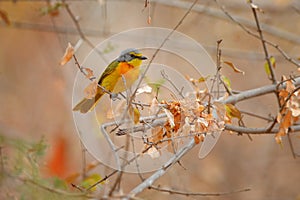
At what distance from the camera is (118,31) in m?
5.56

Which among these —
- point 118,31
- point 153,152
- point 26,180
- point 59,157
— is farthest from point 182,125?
point 59,157

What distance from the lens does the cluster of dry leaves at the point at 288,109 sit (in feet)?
5.92

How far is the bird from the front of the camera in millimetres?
1794

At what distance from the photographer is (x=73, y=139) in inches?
230

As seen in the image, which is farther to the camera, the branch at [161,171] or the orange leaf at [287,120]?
the orange leaf at [287,120]

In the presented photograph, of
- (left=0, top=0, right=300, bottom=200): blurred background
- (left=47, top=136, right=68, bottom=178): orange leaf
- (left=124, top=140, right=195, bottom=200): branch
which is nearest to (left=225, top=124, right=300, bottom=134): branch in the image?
(left=124, top=140, right=195, bottom=200): branch

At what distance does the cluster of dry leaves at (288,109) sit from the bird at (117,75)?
489mm

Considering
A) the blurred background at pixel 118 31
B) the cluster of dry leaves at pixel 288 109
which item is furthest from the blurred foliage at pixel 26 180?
the blurred background at pixel 118 31

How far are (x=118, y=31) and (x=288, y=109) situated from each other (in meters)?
3.88

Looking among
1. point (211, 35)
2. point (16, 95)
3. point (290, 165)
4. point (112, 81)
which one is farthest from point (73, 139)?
point (112, 81)

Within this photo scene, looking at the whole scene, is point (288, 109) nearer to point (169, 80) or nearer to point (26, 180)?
point (169, 80)

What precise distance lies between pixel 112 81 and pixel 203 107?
0.31 metres

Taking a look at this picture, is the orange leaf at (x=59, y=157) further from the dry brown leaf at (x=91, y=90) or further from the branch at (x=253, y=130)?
the dry brown leaf at (x=91, y=90)

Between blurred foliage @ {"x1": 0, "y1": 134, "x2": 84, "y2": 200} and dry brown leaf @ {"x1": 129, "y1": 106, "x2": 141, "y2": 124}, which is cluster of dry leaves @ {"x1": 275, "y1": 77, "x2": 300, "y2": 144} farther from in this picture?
blurred foliage @ {"x1": 0, "y1": 134, "x2": 84, "y2": 200}
